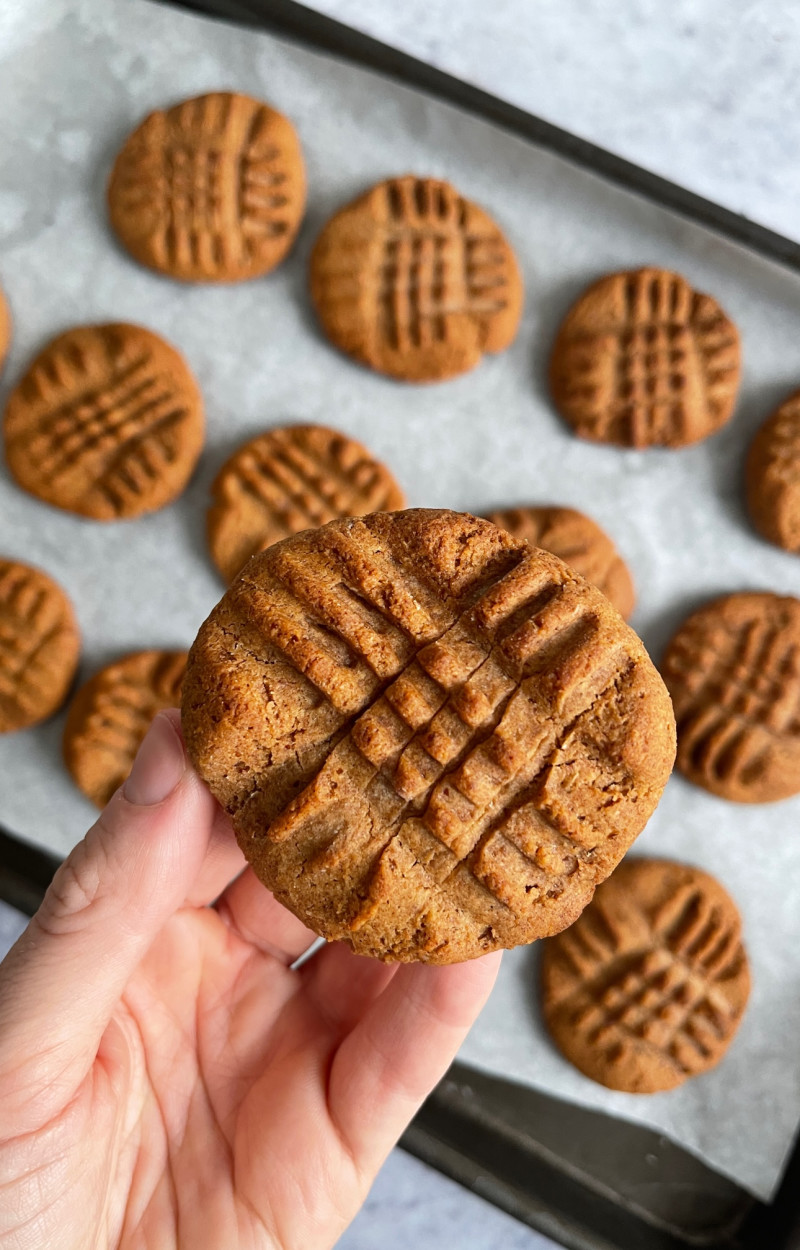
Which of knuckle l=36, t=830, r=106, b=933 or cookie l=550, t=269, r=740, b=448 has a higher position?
knuckle l=36, t=830, r=106, b=933

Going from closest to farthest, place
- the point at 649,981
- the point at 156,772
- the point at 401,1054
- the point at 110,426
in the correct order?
the point at 156,772 < the point at 401,1054 < the point at 649,981 < the point at 110,426

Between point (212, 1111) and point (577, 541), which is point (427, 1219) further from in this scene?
point (577, 541)

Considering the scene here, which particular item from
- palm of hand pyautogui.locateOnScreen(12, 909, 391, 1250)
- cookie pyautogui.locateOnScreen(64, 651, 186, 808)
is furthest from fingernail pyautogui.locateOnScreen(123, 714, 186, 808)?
cookie pyautogui.locateOnScreen(64, 651, 186, 808)

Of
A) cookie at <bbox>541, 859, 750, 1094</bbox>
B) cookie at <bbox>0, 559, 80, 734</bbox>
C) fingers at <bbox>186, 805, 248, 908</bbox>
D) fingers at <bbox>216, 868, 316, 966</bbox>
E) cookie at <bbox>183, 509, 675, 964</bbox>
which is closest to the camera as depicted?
cookie at <bbox>183, 509, 675, 964</bbox>

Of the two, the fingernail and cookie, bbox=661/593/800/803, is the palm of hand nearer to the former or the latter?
the fingernail

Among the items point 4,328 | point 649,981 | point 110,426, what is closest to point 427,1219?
point 649,981

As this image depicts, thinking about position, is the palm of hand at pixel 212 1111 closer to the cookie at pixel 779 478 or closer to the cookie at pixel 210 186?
the cookie at pixel 779 478

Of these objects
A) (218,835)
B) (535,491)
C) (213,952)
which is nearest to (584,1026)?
(213,952)
